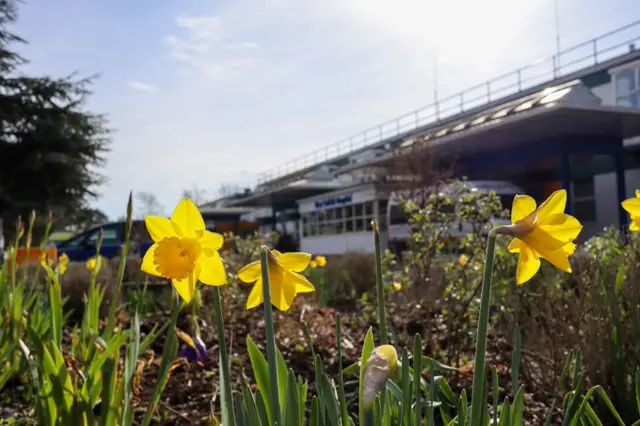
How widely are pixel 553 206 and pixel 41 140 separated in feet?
76.6

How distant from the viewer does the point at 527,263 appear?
108 centimetres

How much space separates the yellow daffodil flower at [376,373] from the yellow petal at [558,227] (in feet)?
1.20

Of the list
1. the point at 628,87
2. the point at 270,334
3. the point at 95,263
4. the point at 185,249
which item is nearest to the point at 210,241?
the point at 185,249

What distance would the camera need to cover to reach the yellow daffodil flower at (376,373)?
0.79m

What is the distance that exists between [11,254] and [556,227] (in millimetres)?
2661

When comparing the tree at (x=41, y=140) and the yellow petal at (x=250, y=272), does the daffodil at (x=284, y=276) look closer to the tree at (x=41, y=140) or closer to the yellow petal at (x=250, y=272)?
the yellow petal at (x=250, y=272)

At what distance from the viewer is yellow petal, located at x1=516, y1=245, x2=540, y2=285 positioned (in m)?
1.06

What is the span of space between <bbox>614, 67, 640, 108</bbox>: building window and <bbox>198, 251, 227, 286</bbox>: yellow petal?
1931 centimetres

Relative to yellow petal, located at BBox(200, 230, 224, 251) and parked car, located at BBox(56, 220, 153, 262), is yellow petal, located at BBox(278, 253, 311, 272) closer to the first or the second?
yellow petal, located at BBox(200, 230, 224, 251)

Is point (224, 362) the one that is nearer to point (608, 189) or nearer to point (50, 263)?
point (50, 263)

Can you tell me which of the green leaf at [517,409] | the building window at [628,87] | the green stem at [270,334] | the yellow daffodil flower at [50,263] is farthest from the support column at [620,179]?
the green stem at [270,334]

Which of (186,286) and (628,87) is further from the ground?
(628,87)

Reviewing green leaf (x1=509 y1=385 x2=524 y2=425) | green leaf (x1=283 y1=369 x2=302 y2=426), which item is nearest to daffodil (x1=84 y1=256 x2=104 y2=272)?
green leaf (x1=283 y1=369 x2=302 y2=426)

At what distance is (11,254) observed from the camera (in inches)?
114
